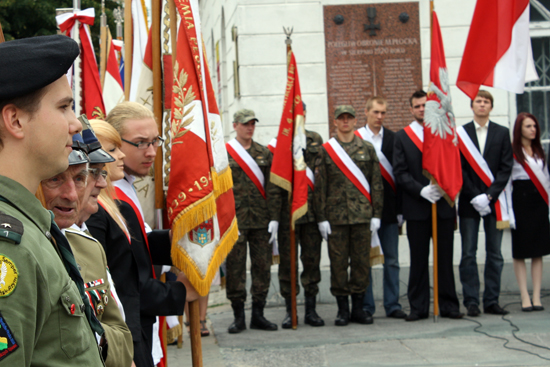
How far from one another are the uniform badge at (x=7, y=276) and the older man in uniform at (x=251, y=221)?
202 inches

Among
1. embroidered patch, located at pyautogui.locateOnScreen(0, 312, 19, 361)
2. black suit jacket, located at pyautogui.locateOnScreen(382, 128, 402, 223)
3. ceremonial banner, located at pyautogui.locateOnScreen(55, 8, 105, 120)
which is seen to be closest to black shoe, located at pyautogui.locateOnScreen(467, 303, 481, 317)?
black suit jacket, located at pyautogui.locateOnScreen(382, 128, 402, 223)

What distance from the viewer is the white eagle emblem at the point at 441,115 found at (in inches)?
244

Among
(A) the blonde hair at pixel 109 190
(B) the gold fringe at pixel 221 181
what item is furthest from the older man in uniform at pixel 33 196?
(B) the gold fringe at pixel 221 181

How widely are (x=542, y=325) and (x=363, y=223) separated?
1.82m

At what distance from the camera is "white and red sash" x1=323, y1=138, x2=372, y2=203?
6250mm

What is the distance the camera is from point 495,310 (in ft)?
20.9

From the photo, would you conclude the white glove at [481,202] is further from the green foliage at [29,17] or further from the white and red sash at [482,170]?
the green foliage at [29,17]

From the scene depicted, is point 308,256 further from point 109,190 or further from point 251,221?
point 109,190

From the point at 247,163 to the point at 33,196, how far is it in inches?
200

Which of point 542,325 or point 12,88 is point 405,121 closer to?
point 542,325

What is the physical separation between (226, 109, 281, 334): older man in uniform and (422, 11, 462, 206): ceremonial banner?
1.52 m

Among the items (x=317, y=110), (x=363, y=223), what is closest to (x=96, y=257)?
(x=363, y=223)

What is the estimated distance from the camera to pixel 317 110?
7.63 meters

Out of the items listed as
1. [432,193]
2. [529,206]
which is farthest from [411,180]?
[529,206]
